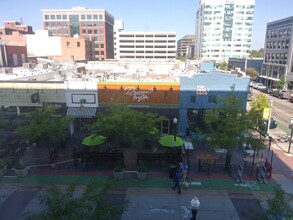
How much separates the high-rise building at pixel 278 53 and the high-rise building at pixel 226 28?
6636 cm

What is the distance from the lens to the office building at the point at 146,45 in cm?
12900

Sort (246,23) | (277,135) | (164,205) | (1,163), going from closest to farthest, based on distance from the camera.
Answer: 1. (1,163)
2. (164,205)
3. (277,135)
4. (246,23)

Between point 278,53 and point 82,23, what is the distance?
273 ft

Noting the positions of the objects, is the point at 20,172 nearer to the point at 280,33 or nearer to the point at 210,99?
the point at 210,99

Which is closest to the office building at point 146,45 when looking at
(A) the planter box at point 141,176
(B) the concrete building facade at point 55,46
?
(B) the concrete building facade at point 55,46

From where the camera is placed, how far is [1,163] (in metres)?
11.1

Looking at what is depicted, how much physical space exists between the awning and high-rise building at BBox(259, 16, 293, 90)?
51.3 metres

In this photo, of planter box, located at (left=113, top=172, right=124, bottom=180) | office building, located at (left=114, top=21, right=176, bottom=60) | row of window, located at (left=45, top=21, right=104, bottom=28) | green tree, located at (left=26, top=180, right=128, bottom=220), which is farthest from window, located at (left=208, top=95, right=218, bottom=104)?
office building, located at (left=114, top=21, right=176, bottom=60)

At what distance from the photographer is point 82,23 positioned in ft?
365

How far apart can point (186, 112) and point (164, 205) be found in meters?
12.4

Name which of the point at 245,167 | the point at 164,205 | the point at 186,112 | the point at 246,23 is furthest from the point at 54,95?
the point at 246,23

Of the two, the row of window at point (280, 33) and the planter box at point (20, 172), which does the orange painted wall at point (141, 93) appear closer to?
the planter box at point (20, 172)

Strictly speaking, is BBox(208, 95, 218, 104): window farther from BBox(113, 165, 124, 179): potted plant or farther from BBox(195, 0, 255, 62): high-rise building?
BBox(195, 0, 255, 62): high-rise building

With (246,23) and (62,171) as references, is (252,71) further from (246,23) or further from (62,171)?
(246,23)
